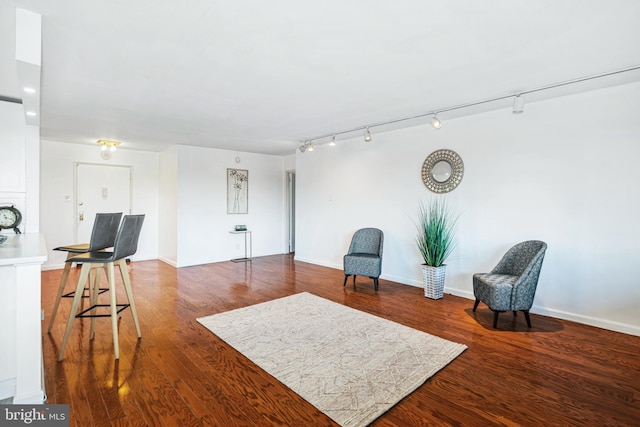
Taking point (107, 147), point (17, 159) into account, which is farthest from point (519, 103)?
point (107, 147)

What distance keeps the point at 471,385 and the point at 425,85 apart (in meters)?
2.66

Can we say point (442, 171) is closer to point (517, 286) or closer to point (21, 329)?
point (517, 286)

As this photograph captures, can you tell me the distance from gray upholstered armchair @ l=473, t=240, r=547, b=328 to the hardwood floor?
0.78 ft

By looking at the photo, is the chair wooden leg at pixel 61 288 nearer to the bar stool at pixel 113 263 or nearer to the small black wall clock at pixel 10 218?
the bar stool at pixel 113 263

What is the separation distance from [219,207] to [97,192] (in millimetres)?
2358

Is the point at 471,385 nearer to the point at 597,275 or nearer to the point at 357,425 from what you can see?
the point at 357,425

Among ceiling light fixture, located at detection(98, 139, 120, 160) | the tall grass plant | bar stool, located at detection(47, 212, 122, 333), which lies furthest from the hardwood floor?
ceiling light fixture, located at detection(98, 139, 120, 160)

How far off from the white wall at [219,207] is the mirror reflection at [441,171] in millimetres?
4228

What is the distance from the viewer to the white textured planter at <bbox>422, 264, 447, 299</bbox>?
4128 mm

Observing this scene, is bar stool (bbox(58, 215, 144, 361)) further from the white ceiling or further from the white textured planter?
the white textured planter

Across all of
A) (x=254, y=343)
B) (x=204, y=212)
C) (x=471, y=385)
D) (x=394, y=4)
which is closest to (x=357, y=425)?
(x=471, y=385)

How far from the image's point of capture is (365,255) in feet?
16.2

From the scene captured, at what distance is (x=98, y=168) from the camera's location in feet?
20.7

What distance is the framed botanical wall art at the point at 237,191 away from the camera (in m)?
6.93
